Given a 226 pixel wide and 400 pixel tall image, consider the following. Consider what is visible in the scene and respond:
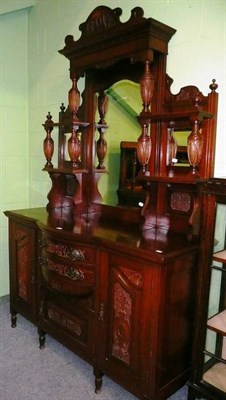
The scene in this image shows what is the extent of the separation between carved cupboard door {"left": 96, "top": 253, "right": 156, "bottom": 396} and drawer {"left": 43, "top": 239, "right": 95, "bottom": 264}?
0.32 ft

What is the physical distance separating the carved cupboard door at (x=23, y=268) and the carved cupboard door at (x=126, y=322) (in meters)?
0.76

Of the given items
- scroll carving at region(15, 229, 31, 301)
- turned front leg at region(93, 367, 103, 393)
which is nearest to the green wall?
scroll carving at region(15, 229, 31, 301)

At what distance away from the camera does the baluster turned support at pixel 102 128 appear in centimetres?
236

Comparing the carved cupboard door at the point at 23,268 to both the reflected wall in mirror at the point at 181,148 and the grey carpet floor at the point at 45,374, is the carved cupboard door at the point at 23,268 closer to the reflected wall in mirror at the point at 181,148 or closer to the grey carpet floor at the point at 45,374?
the grey carpet floor at the point at 45,374

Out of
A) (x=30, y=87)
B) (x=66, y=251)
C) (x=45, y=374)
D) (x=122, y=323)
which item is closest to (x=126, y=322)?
(x=122, y=323)

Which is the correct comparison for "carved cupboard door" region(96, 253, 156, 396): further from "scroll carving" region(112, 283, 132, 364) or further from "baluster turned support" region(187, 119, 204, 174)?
"baluster turned support" region(187, 119, 204, 174)

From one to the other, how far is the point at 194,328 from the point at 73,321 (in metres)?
0.76

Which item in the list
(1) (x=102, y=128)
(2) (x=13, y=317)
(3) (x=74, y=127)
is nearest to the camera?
(3) (x=74, y=127)

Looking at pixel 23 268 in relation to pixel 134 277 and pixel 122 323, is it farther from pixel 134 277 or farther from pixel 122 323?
pixel 134 277

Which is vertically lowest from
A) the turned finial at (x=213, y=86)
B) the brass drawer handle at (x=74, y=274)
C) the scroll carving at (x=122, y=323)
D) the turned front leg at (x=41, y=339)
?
the turned front leg at (x=41, y=339)

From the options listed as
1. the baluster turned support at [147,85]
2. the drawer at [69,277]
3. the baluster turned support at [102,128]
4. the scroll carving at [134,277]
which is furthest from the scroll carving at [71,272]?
the baluster turned support at [147,85]

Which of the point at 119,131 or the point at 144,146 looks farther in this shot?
the point at 119,131

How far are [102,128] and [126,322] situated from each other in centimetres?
135

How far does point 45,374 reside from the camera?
2072 mm
